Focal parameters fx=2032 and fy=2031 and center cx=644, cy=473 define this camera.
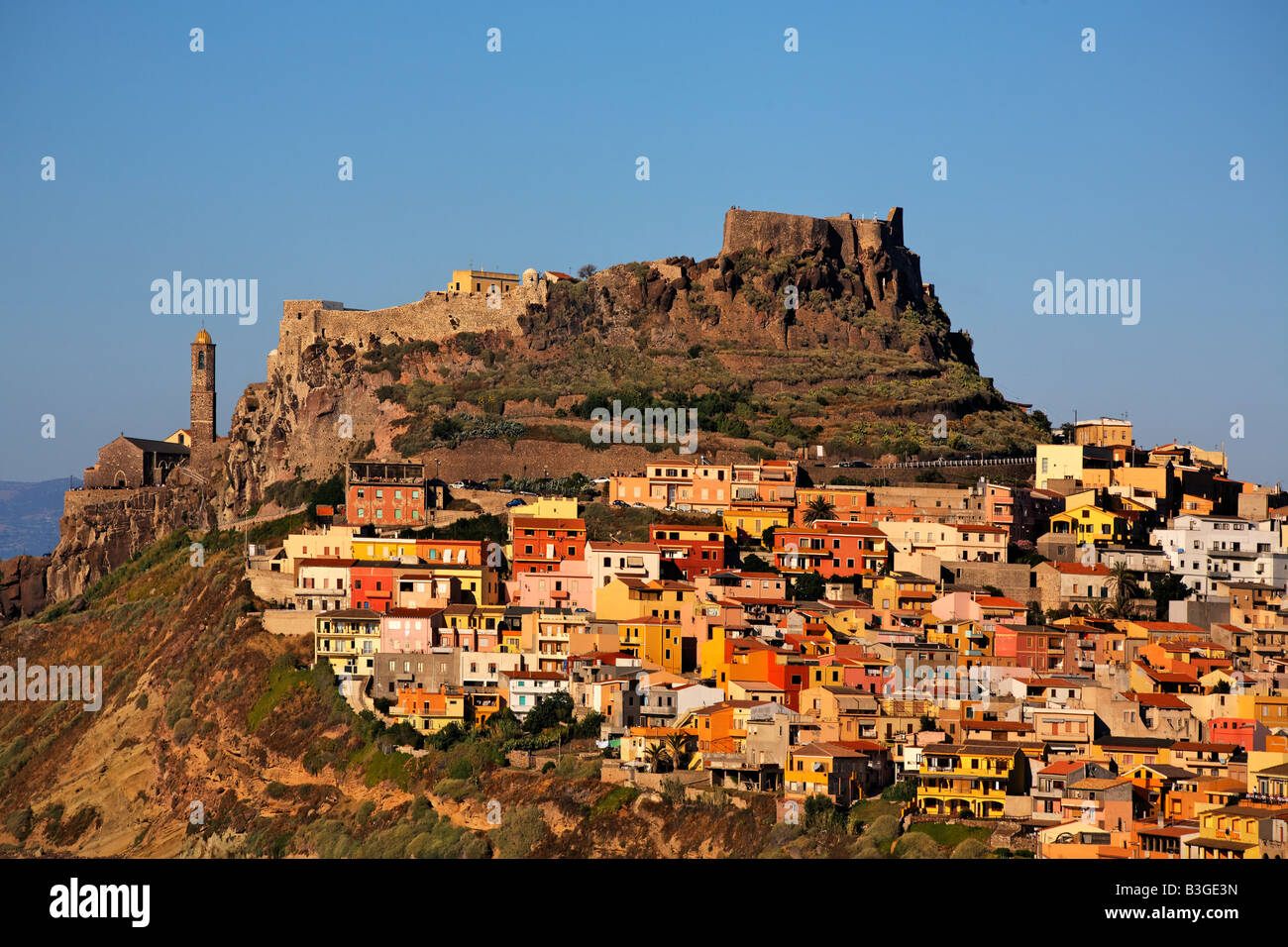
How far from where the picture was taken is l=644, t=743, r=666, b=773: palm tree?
136 feet

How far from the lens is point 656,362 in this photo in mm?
76062

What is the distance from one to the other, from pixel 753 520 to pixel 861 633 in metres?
8.85

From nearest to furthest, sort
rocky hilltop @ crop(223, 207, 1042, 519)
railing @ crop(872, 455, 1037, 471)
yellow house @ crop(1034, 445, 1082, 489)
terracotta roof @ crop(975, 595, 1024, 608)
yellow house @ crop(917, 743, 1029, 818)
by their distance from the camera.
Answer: yellow house @ crop(917, 743, 1029, 818)
terracotta roof @ crop(975, 595, 1024, 608)
yellow house @ crop(1034, 445, 1082, 489)
railing @ crop(872, 455, 1037, 471)
rocky hilltop @ crop(223, 207, 1042, 519)

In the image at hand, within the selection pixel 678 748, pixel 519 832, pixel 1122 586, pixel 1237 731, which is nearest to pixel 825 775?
pixel 678 748

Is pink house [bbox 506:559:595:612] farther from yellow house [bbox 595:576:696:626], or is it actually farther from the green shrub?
the green shrub

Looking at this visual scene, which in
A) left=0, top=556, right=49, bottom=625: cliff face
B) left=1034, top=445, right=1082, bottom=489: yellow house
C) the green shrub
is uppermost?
left=1034, top=445, right=1082, bottom=489: yellow house

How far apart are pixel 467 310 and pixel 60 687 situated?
23313 mm

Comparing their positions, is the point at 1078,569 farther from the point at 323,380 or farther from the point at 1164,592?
the point at 323,380

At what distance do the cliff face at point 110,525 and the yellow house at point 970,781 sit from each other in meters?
39.8

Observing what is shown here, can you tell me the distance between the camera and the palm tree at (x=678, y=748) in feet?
136

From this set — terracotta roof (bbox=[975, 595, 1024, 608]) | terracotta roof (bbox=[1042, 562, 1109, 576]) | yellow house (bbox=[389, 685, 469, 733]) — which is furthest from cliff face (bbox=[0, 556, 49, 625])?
terracotta roof (bbox=[1042, 562, 1109, 576])

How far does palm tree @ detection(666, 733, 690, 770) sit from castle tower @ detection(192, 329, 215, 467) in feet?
143
